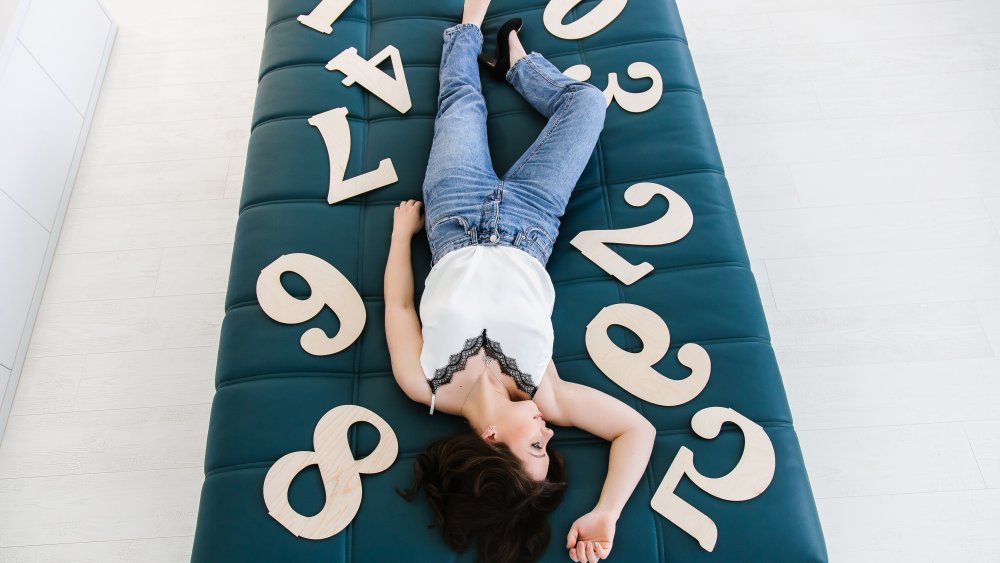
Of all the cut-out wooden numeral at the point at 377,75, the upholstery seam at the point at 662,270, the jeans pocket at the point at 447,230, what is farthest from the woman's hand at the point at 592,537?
the cut-out wooden numeral at the point at 377,75

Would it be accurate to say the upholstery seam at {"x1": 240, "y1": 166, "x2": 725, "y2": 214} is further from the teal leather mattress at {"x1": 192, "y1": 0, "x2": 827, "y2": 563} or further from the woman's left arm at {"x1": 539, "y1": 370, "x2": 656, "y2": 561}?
the woman's left arm at {"x1": 539, "y1": 370, "x2": 656, "y2": 561}

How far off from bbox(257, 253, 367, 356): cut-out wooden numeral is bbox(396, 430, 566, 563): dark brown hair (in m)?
0.34

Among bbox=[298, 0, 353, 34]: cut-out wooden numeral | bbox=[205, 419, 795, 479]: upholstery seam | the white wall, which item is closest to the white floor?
the white wall

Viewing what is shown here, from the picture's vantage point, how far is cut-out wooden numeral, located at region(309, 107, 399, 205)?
1.59 m

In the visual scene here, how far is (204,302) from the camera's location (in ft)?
6.31

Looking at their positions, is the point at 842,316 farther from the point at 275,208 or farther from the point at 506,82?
the point at 275,208

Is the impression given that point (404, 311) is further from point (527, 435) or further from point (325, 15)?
point (325, 15)

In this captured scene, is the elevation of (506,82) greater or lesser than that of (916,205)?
greater

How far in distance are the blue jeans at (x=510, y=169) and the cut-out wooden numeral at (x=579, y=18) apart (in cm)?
16

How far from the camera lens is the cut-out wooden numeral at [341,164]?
5.22 feet

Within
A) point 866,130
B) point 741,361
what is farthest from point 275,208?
point 866,130

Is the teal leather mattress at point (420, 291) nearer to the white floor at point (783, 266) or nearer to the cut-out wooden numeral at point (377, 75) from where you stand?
the cut-out wooden numeral at point (377, 75)

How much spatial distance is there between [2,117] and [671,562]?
1.95m

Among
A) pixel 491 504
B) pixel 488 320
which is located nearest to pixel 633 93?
pixel 488 320
